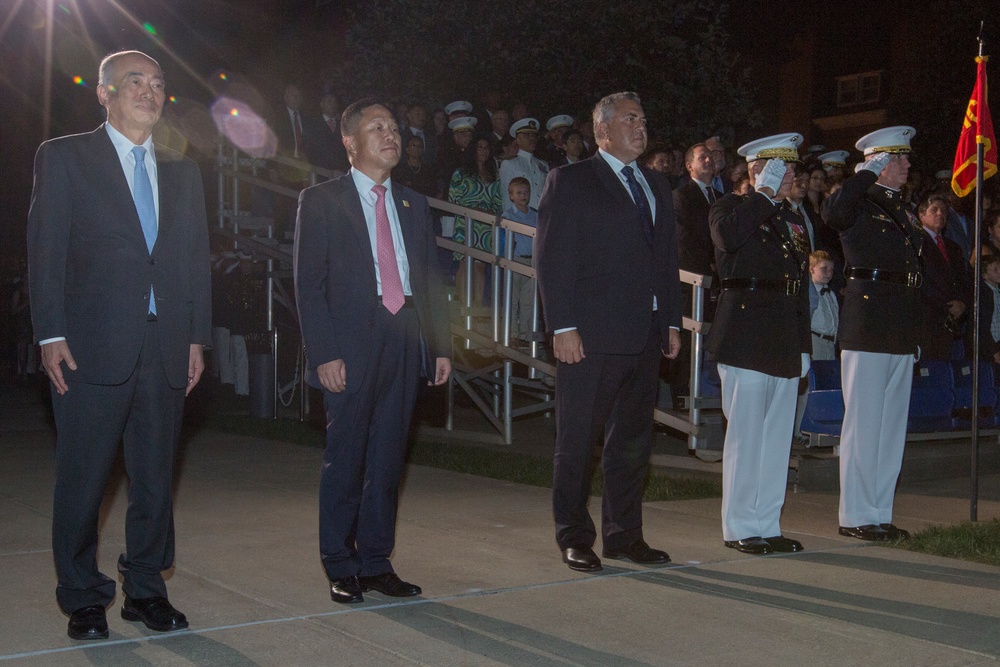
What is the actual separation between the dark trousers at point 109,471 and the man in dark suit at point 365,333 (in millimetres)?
646

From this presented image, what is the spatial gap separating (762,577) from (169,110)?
50.1 feet

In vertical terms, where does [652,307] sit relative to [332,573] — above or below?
above

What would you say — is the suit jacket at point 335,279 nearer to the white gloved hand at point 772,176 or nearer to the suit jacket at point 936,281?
the white gloved hand at point 772,176

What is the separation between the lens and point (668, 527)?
6.54 meters

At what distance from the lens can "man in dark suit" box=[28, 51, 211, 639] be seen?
4.25 m

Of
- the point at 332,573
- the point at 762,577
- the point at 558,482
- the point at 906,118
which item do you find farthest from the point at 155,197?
the point at 906,118

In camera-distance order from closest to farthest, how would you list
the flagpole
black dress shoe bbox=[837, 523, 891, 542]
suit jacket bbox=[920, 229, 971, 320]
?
black dress shoe bbox=[837, 523, 891, 542]
the flagpole
suit jacket bbox=[920, 229, 971, 320]

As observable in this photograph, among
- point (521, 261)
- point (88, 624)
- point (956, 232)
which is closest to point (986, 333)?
point (956, 232)

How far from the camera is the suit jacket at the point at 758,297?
231 inches

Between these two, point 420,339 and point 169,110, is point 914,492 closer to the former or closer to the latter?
point 420,339

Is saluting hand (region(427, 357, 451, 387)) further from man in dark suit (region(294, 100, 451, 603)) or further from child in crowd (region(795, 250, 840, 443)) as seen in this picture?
child in crowd (region(795, 250, 840, 443))

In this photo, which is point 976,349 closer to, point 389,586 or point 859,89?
point 389,586

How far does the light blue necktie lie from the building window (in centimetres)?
3202

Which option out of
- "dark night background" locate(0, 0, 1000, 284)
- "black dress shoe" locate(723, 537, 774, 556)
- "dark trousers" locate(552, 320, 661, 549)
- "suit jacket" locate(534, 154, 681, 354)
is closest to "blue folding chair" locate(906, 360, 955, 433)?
"black dress shoe" locate(723, 537, 774, 556)
